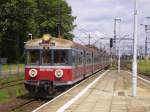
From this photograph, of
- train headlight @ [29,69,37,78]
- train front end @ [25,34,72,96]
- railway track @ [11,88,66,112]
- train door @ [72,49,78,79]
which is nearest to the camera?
railway track @ [11,88,66,112]

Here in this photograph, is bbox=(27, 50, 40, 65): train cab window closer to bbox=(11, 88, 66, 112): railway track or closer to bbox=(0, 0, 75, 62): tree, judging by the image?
bbox=(11, 88, 66, 112): railway track

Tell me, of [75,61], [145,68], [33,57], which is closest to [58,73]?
[33,57]

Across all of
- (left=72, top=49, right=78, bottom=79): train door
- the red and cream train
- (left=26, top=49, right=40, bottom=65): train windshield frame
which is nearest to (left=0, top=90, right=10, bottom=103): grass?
the red and cream train

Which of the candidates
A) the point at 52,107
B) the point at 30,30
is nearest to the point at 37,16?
the point at 30,30

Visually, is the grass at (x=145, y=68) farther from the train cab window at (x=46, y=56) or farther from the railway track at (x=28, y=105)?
the train cab window at (x=46, y=56)

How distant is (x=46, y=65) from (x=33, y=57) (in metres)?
0.84

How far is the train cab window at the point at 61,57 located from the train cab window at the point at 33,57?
0.84 meters

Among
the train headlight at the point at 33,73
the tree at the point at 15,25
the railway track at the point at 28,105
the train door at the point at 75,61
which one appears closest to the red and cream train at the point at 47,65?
the train headlight at the point at 33,73

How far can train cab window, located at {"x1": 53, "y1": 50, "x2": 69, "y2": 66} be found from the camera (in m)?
25.1

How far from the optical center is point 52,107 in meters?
17.5

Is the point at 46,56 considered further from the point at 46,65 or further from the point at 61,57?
the point at 61,57

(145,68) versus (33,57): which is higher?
(33,57)

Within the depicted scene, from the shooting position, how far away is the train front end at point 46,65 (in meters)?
24.7

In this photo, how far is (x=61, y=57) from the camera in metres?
25.3
